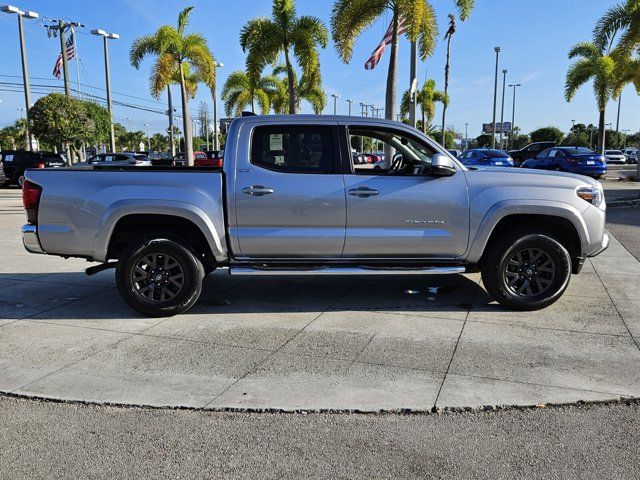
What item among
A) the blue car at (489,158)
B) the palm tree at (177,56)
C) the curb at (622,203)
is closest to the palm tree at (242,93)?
the palm tree at (177,56)

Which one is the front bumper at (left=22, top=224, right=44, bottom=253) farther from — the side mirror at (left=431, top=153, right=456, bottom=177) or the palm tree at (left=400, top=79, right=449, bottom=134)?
the palm tree at (left=400, top=79, right=449, bottom=134)

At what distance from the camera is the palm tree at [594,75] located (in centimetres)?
2686

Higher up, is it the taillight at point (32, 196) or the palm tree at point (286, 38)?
the palm tree at point (286, 38)

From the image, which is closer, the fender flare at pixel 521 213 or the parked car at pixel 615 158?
the fender flare at pixel 521 213

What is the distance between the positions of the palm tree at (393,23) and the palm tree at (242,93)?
737 inches

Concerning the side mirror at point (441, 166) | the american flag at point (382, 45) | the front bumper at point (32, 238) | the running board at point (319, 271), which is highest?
the american flag at point (382, 45)

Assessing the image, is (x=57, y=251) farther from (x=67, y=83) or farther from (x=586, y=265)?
(x=67, y=83)

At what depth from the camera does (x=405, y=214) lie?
17.6ft

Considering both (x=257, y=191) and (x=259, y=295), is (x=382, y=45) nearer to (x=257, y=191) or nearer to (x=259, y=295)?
(x=259, y=295)

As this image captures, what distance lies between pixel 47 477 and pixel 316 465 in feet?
4.70

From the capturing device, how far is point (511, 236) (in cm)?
552

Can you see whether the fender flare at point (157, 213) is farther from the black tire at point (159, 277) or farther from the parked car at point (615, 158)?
the parked car at point (615, 158)

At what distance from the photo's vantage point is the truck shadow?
585 centimetres

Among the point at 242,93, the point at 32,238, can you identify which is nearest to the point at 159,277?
the point at 32,238
